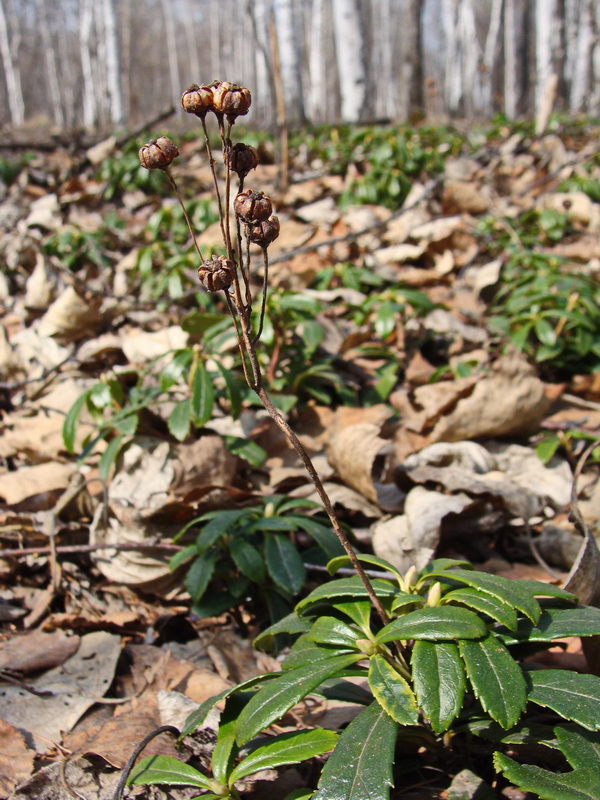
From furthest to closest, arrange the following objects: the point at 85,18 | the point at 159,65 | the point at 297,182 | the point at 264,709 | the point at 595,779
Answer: the point at 159,65, the point at 85,18, the point at 297,182, the point at 264,709, the point at 595,779

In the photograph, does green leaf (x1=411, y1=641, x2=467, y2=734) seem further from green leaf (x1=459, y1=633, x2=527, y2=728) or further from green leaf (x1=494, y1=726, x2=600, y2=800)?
green leaf (x1=494, y1=726, x2=600, y2=800)

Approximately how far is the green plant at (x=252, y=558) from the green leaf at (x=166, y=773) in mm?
618

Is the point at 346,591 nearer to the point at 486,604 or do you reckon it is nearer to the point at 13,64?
the point at 486,604

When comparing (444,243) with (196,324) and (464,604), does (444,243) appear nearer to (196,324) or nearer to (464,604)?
(196,324)

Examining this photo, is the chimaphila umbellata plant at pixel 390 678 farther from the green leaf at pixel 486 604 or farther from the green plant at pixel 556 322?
the green plant at pixel 556 322

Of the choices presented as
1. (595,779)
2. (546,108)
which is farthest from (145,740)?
(546,108)

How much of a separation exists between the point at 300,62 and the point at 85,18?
14122 mm

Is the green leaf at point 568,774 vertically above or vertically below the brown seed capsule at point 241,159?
below

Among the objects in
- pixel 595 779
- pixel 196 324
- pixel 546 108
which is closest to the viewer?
pixel 595 779

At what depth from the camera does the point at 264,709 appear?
1.22m

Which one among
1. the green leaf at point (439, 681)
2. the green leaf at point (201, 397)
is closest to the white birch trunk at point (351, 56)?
the green leaf at point (201, 397)

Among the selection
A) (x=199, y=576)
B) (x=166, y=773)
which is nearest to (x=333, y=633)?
(x=166, y=773)

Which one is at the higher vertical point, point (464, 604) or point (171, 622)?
point (464, 604)

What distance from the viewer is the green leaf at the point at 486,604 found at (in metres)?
1.25
